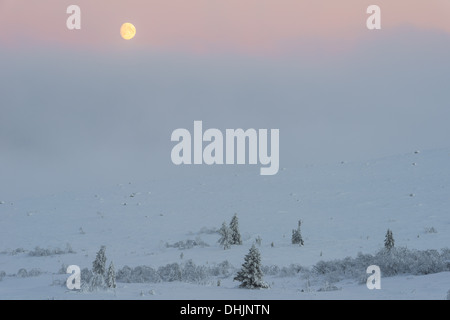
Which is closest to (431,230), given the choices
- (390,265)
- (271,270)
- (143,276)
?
(271,270)

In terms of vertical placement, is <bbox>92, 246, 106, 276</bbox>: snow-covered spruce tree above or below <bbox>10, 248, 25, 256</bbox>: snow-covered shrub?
above

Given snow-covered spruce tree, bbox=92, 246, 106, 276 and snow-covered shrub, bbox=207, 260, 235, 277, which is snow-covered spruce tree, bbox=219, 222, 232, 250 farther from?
snow-covered spruce tree, bbox=92, 246, 106, 276

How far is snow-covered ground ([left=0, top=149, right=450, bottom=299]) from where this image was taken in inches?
515

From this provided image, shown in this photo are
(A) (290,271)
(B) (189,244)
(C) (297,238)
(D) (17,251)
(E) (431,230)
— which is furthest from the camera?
(D) (17,251)

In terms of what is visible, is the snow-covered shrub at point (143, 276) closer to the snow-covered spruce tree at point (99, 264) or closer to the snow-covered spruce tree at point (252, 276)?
the snow-covered spruce tree at point (99, 264)

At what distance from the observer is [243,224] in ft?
93.4

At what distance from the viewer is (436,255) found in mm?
15570

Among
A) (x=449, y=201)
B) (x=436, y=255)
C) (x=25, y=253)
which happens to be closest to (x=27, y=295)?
(x=436, y=255)

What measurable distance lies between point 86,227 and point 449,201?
58.0ft

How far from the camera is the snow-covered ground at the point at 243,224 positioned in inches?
515

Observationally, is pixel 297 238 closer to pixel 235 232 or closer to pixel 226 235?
pixel 235 232

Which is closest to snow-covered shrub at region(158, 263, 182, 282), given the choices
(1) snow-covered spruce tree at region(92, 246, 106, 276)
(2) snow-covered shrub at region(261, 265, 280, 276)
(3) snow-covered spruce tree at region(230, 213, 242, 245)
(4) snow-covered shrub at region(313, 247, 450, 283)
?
(1) snow-covered spruce tree at region(92, 246, 106, 276)

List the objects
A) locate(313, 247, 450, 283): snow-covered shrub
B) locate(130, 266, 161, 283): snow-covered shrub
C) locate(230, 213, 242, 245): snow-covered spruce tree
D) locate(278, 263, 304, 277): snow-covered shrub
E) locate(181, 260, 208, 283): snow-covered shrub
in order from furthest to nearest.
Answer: locate(230, 213, 242, 245): snow-covered spruce tree < locate(278, 263, 304, 277): snow-covered shrub < locate(181, 260, 208, 283): snow-covered shrub < locate(130, 266, 161, 283): snow-covered shrub < locate(313, 247, 450, 283): snow-covered shrub

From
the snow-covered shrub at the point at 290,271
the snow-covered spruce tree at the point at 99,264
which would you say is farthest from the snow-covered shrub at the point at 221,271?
the snow-covered spruce tree at the point at 99,264
